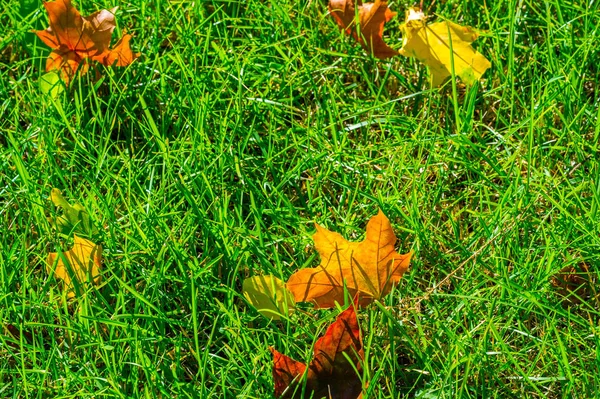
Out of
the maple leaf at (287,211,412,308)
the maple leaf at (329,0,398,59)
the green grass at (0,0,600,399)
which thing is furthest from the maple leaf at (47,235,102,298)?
the maple leaf at (329,0,398,59)

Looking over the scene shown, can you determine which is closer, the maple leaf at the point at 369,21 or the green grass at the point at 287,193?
the green grass at the point at 287,193

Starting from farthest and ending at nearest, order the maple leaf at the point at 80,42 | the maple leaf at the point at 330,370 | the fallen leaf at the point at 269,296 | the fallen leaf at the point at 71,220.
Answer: the maple leaf at the point at 80,42, the fallen leaf at the point at 71,220, the fallen leaf at the point at 269,296, the maple leaf at the point at 330,370

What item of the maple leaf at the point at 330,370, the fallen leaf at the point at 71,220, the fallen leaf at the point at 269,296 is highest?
the fallen leaf at the point at 71,220

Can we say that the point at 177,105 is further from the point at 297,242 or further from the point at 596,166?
the point at 596,166

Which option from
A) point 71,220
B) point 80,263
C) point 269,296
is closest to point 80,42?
point 71,220

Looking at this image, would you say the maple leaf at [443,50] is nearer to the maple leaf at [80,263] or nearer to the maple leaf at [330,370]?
the maple leaf at [330,370]

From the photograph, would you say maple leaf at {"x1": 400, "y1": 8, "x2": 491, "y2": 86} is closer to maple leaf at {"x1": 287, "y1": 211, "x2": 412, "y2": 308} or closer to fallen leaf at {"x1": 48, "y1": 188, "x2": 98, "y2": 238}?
maple leaf at {"x1": 287, "y1": 211, "x2": 412, "y2": 308}

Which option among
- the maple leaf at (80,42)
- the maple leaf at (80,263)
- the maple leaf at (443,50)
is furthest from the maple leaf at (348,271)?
the maple leaf at (80,42)
